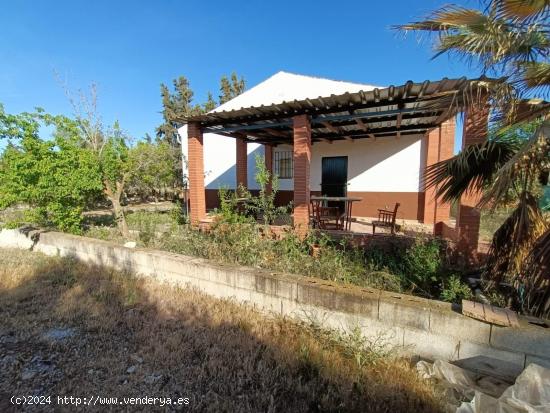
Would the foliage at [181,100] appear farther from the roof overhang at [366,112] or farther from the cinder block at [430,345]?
the cinder block at [430,345]

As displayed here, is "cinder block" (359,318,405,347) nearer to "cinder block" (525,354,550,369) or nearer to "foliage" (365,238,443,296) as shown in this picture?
"foliage" (365,238,443,296)

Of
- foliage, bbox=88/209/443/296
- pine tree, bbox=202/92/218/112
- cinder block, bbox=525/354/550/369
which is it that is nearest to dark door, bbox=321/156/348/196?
foliage, bbox=88/209/443/296

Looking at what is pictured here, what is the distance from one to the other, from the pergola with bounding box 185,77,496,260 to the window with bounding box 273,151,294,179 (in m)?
2.11

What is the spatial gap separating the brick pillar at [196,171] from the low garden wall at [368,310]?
7.10 ft

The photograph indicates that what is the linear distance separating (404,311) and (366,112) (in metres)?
4.48

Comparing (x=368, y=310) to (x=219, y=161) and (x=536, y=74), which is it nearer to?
(x=536, y=74)

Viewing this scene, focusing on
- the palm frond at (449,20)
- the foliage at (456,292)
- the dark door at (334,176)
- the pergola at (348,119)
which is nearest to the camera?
the palm frond at (449,20)

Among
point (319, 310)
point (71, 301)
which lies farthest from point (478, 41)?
point (71, 301)

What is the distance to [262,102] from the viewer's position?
11172 mm

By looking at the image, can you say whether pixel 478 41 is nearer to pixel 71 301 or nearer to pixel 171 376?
pixel 171 376

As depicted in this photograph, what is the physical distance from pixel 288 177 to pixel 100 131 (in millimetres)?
8165

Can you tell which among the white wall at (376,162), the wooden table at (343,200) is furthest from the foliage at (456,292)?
the white wall at (376,162)

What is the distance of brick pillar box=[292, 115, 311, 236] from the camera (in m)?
5.34

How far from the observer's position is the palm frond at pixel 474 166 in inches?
116
